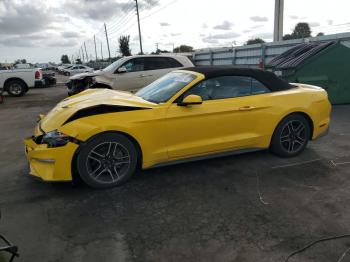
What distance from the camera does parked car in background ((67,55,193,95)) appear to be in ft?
34.2

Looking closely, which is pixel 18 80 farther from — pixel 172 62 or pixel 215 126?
pixel 215 126

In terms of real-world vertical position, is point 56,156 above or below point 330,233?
above

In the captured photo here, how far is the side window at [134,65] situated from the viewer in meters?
10.6

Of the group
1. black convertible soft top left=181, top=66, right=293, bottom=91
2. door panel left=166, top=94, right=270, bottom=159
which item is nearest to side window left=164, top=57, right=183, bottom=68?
black convertible soft top left=181, top=66, right=293, bottom=91

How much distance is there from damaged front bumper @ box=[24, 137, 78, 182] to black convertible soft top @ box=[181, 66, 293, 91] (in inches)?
82.0

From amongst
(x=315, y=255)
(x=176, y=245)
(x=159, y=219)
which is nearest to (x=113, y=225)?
(x=159, y=219)

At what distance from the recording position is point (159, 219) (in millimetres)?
3457

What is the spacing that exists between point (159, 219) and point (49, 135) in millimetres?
1672

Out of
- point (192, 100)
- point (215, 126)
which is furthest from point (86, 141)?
point (215, 126)

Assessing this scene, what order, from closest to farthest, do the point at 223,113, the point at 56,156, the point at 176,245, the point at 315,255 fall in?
the point at 315,255
the point at 176,245
the point at 56,156
the point at 223,113

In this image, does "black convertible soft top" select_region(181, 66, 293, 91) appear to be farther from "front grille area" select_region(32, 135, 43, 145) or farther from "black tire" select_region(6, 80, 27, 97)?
"black tire" select_region(6, 80, 27, 97)

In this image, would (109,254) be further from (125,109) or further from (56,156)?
(125,109)

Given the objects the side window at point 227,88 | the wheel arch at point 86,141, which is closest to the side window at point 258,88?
the side window at point 227,88

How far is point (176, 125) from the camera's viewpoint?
4359mm
